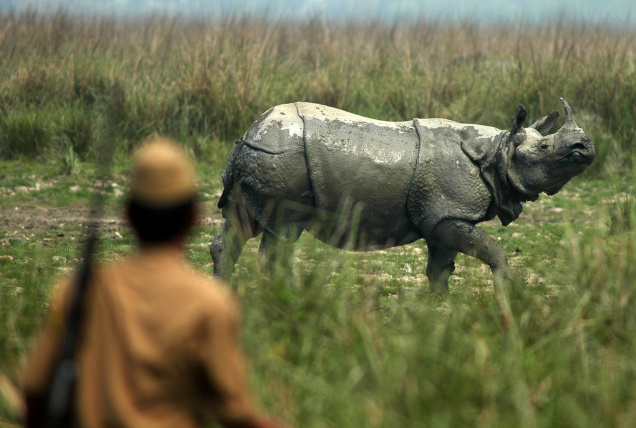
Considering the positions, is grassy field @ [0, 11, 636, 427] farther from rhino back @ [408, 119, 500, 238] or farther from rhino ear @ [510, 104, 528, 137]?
rhino ear @ [510, 104, 528, 137]

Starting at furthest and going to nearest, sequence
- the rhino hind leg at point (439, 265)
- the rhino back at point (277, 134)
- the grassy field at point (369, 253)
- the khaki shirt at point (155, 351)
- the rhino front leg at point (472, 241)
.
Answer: the rhino hind leg at point (439, 265) → the rhino front leg at point (472, 241) → the rhino back at point (277, 134) → the grassy field at point (369, 253) → the khaki shirt at point (155, 351)

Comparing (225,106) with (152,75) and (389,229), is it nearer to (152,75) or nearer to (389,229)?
(152,75)

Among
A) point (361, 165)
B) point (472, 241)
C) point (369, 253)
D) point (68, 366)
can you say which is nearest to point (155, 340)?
point (68, 366)

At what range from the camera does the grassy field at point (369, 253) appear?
9.82ft

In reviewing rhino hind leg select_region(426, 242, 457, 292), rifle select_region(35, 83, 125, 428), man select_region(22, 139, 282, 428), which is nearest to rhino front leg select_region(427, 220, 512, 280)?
rhino hind leg select_region(426, 242, 457, 292)

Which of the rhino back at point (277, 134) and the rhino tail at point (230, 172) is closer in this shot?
the rhino back at point (277, 134)

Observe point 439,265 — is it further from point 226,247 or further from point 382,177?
point 226,247

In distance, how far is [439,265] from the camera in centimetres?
585

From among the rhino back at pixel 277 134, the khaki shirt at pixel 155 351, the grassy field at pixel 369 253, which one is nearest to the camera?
the khaki shirt at pixel 155 351

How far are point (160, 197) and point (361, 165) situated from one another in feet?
11.3

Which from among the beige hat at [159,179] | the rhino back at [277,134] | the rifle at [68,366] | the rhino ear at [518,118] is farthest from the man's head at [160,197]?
the rhino ear at [518,118]

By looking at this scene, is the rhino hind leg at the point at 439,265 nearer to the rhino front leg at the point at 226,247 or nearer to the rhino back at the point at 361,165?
the rhino back at the point at 361,165

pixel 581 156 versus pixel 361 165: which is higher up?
pixel 581 156

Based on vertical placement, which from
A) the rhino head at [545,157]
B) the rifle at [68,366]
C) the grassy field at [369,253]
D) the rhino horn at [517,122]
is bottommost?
the grassy field at [369,253]
